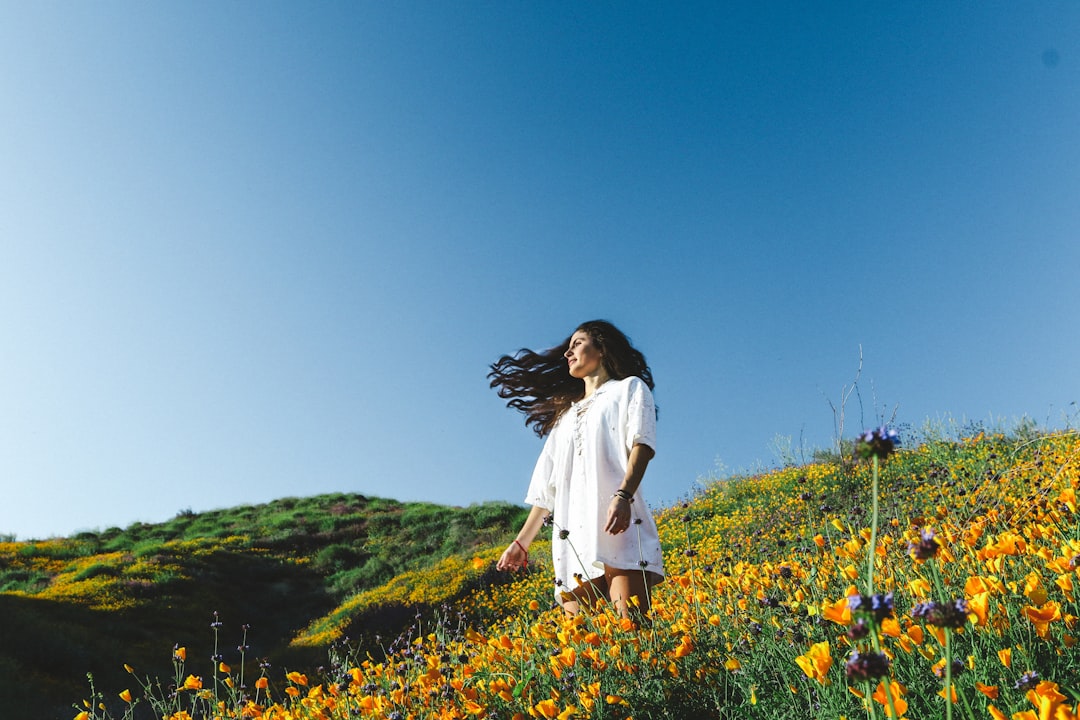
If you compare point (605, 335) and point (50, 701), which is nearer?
point (605, 335)

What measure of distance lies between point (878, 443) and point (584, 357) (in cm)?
327

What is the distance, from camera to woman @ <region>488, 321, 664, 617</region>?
11.9 ft

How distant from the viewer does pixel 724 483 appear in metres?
14.2

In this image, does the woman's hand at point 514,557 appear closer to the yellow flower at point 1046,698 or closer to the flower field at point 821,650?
the flower field at point 821,650

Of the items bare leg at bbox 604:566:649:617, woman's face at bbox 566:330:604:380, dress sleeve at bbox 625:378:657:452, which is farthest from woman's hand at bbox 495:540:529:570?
woman's face at bbox 566:330:604:380

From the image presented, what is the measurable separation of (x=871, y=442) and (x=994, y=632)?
131 centimetres

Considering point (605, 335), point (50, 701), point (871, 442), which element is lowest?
point (50, 701)

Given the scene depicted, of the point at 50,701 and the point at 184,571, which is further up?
the point at 184,571

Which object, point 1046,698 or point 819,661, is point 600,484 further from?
point 1046,698

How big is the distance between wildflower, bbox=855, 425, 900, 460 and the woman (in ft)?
7.00

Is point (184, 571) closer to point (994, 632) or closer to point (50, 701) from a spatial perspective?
point (50, 701)

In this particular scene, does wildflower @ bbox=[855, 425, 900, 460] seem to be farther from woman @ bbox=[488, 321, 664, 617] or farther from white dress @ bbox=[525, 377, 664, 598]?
white dress @ bbox=[525, 377, 664, 598]

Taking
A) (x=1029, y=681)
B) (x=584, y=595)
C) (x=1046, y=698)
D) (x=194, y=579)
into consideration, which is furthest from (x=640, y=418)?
(x=194, y=579)

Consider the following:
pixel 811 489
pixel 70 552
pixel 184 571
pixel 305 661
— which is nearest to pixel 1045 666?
pixel 811 489
